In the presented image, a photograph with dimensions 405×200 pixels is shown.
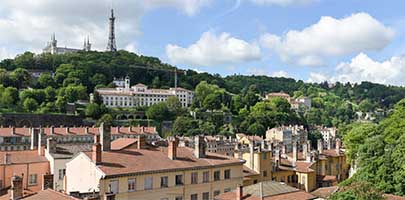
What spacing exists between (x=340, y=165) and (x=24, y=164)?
3925 centimetres

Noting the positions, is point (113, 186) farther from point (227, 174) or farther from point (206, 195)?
point (227, 174)

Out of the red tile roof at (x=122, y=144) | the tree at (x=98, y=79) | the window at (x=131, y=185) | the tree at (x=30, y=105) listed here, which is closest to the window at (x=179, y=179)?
the window at (x=131, y=185)

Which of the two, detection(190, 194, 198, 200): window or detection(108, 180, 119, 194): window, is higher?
detection(108, 180, 119, 194): window

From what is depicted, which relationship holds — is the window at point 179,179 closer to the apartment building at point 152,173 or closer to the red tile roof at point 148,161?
the apartment building at point 152,173

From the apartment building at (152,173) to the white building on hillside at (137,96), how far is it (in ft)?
363

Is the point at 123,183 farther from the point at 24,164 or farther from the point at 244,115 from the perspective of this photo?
the point at 244,115

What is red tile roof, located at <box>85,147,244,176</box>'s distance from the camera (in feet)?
107

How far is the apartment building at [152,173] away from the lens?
31922mm

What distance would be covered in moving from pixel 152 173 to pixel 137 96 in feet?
403

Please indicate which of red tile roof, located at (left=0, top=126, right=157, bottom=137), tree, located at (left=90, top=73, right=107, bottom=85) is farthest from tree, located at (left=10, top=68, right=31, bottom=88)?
red tile roof, located at (left=0, top=126, right=157, bottom=137)

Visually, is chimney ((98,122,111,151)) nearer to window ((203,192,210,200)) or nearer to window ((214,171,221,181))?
window ((203,192,210,200))

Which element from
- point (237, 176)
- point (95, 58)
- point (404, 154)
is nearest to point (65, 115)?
point (95, 58)

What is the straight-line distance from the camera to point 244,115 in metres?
148

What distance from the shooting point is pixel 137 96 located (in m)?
155
